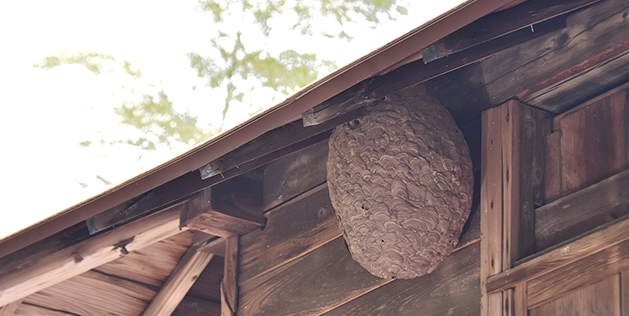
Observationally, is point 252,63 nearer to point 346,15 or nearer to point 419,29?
point 346,15

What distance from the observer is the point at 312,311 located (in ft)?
7.82

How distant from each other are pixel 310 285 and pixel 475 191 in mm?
868

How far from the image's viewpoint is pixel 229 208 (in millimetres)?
2576

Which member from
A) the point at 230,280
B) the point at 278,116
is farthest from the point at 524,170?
the point at 230,280

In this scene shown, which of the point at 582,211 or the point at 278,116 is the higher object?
the point at 278,116

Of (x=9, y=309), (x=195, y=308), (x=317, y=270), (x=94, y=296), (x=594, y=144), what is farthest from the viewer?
(x=195, y=308)

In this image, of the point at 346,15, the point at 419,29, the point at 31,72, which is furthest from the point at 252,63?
the point at 419,29

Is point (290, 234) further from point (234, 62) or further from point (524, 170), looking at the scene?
point (234, 62)

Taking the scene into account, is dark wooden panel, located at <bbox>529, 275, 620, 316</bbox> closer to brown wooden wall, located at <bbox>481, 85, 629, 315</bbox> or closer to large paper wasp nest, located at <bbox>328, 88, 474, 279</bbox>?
brown wooden wall, located at <bbox>481, 85, 629, 315</bbox>

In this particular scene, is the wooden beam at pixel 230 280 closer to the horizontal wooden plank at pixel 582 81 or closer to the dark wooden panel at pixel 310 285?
the dark wooden panel at pixel 310 285

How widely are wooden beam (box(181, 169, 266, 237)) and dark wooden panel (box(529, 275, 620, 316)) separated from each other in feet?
4.85

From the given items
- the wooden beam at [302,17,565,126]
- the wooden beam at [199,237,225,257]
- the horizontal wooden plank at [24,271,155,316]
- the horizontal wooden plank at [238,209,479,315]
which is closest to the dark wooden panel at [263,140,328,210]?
the horizontal wooden plank at [238,209,479,315]

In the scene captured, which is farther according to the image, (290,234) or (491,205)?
(290,234)

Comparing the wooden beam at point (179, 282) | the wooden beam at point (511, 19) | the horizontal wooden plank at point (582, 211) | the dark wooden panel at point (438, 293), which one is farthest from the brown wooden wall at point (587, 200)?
the wooden beam at point (179, 282)
